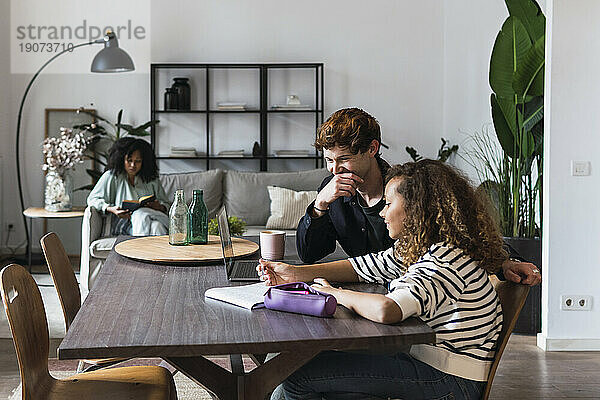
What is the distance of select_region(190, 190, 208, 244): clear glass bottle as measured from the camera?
2875 mm

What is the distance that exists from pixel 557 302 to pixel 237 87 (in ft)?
12.0

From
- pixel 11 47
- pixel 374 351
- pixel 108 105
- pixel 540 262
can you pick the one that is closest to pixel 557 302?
pixel 540 262

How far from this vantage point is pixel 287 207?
5.81 m

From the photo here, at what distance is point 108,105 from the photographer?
6.76 meters

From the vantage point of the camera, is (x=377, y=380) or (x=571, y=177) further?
(x=571, y=177)

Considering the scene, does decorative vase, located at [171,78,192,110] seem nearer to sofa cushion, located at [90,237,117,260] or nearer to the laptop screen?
sofa cushion, located at [90,237,117,260]

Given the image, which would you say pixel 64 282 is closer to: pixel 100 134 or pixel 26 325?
pixel 26 325

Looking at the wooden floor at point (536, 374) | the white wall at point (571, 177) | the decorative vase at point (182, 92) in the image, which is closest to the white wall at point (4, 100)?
the decorative vase at point (182, 92)

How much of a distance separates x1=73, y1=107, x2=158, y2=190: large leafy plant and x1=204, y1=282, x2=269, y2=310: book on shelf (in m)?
4.65

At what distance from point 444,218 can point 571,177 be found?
8.00ft

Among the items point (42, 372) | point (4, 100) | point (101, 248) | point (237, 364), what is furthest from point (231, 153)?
point (42, 372)

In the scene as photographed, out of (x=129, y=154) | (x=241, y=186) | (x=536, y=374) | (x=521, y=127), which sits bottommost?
(x=536, y=374)

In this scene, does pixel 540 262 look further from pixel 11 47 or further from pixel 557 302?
pixel 11 47

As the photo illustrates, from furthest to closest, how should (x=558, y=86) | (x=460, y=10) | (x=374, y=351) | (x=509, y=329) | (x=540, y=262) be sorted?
(x=460, y=10) → (x=540, y=262) → (x=558, y=86) → (x=374, y=351) → (x=509, y=329)
